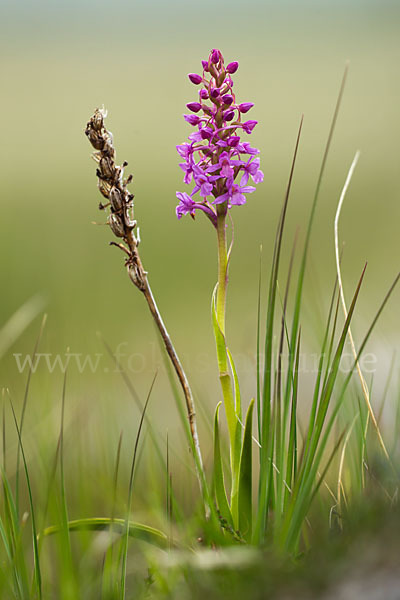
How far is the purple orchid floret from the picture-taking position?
1058 millimetres

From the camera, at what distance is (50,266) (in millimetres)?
4879

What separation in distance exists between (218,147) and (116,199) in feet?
0.67

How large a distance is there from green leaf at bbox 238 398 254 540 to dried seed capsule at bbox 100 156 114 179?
1.55 ft

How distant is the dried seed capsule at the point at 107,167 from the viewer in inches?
42.3

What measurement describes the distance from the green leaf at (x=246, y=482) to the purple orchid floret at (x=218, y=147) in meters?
0.37

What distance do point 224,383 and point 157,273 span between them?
4.19m

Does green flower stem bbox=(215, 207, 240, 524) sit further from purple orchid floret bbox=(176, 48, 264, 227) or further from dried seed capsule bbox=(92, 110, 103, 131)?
dried seed capsule bbox=(92, 110, 103, 131)

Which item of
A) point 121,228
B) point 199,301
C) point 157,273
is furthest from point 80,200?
point 121,228

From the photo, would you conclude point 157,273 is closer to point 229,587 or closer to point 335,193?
point 335,193

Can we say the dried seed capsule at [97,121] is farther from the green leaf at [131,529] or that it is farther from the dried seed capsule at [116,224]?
the green leaf at [131,529]

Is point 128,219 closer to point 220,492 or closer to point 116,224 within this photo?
point 116,224

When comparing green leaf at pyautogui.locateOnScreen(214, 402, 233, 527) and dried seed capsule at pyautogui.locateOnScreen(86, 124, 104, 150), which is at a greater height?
dried seed capsule at pyautogui.locateOnScreen(86, 124, 104, 150)

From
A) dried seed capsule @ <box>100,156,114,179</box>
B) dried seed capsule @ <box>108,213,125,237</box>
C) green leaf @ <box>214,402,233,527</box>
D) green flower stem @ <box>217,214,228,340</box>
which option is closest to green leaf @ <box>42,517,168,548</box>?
green leaf @ <box>214,402,233,527</box>

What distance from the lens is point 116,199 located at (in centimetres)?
107
